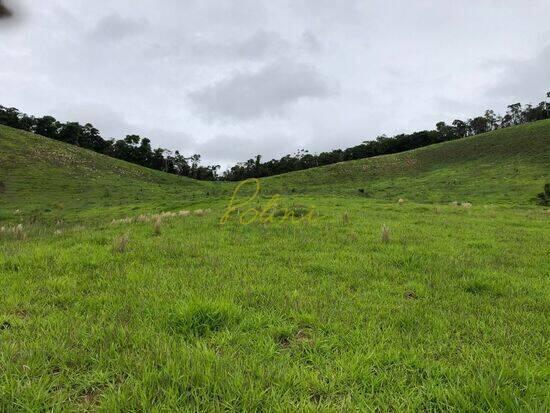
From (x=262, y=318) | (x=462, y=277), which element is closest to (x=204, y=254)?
(x=262, y=318)

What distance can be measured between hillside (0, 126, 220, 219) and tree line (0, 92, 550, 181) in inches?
2011

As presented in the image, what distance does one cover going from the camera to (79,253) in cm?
1041

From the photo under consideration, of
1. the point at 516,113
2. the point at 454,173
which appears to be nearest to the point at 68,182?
the point at 454,173

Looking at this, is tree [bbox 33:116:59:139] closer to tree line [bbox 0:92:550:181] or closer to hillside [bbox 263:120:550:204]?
tree line [bbox 0:92:550:181]

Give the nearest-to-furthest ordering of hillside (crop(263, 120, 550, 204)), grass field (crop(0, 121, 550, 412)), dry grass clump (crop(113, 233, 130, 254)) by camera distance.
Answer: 1. grass field (crop(0, 121, 550, 412))
2. dry grass clump (crop(113, 233, 130, 254))
3. hillside (crop(263, 120, 550, 204))

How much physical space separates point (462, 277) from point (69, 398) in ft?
25.4

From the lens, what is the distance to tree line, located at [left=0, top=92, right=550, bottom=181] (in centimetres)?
13038

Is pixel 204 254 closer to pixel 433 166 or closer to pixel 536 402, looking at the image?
pixel 536 402

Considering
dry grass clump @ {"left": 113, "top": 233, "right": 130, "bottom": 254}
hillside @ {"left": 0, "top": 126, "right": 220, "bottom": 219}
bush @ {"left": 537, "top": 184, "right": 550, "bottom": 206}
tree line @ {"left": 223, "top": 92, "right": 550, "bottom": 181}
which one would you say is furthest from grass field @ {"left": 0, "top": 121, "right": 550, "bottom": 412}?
tree line @ {"left": 223, "top": 92, "right": 550, "bottom": 181}

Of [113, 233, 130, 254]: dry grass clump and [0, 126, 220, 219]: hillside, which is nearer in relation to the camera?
[113, 233, 130, 254]: dry grass clump

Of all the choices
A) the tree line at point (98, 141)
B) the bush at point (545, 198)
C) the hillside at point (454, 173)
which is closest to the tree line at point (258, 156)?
the tree line at point (98, 141)

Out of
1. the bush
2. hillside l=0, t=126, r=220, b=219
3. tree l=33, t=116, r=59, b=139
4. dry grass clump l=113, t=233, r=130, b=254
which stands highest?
tree l=33, t=116, r=59, b=139

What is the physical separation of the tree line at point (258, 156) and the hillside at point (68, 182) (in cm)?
5109

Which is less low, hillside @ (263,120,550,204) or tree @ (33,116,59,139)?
tree @ (33,116,59,139)
